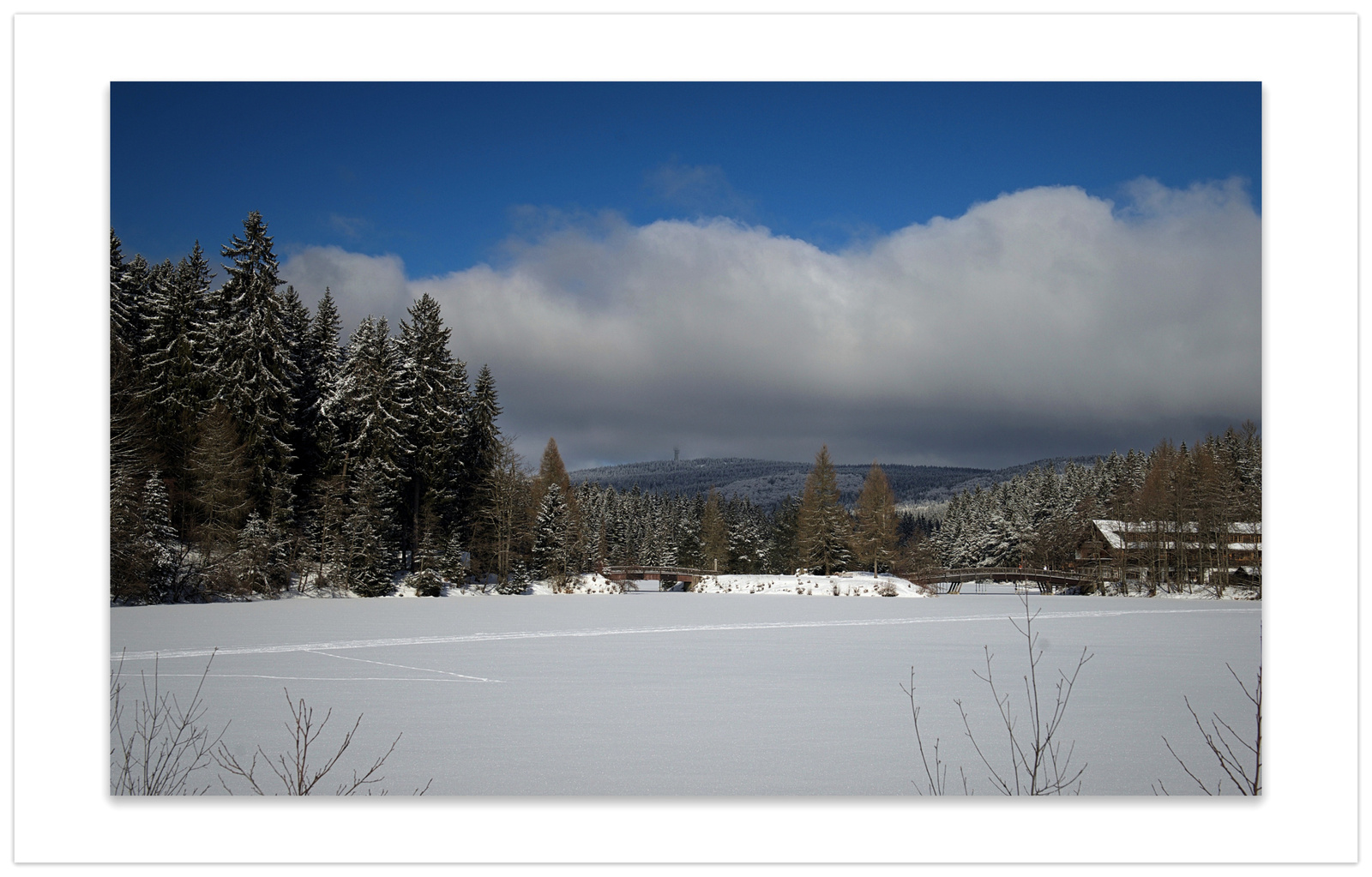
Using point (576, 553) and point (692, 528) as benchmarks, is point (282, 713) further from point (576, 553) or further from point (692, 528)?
point (692, 528)

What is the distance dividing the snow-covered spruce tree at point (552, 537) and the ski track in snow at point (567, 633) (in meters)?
18.7

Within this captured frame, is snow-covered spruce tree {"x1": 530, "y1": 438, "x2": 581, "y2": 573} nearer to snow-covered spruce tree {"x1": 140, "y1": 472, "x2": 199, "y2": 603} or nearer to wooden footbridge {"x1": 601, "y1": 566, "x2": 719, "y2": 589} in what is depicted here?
wooden footbridge {"x1": 601, "y1": 566, "x2": 719, "y2": 589}

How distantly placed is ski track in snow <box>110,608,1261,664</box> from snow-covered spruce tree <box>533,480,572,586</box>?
1875 centimetres

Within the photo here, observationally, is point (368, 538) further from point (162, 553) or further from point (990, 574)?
point (990, 574)

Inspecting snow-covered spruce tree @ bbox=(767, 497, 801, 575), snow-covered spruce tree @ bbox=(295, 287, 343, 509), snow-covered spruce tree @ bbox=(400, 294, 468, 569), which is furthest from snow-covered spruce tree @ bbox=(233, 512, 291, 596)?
snow-covered spruce tree @ bbox=(767, 497, 801, 575)

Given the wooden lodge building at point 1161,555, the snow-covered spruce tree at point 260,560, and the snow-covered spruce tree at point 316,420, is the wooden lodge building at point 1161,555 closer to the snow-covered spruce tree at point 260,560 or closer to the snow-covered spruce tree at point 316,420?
the snow-covered spruce tree at point 260,560

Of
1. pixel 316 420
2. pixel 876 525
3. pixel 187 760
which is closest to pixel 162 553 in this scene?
pixel 316 420

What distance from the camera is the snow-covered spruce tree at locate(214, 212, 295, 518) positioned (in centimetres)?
2661

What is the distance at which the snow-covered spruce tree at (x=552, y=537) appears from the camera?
3725 centimetres

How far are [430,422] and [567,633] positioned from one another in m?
20.9

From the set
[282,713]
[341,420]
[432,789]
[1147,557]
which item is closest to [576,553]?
[341,420]

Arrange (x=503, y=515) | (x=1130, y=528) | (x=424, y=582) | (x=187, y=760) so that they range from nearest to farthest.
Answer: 1. (x=187, y=760)
2. (x=1130, y=528)
3. (x=424, y=582)
4. (x=503, y=515)

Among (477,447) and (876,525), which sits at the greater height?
(477,447)

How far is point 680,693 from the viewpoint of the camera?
8.96 m
